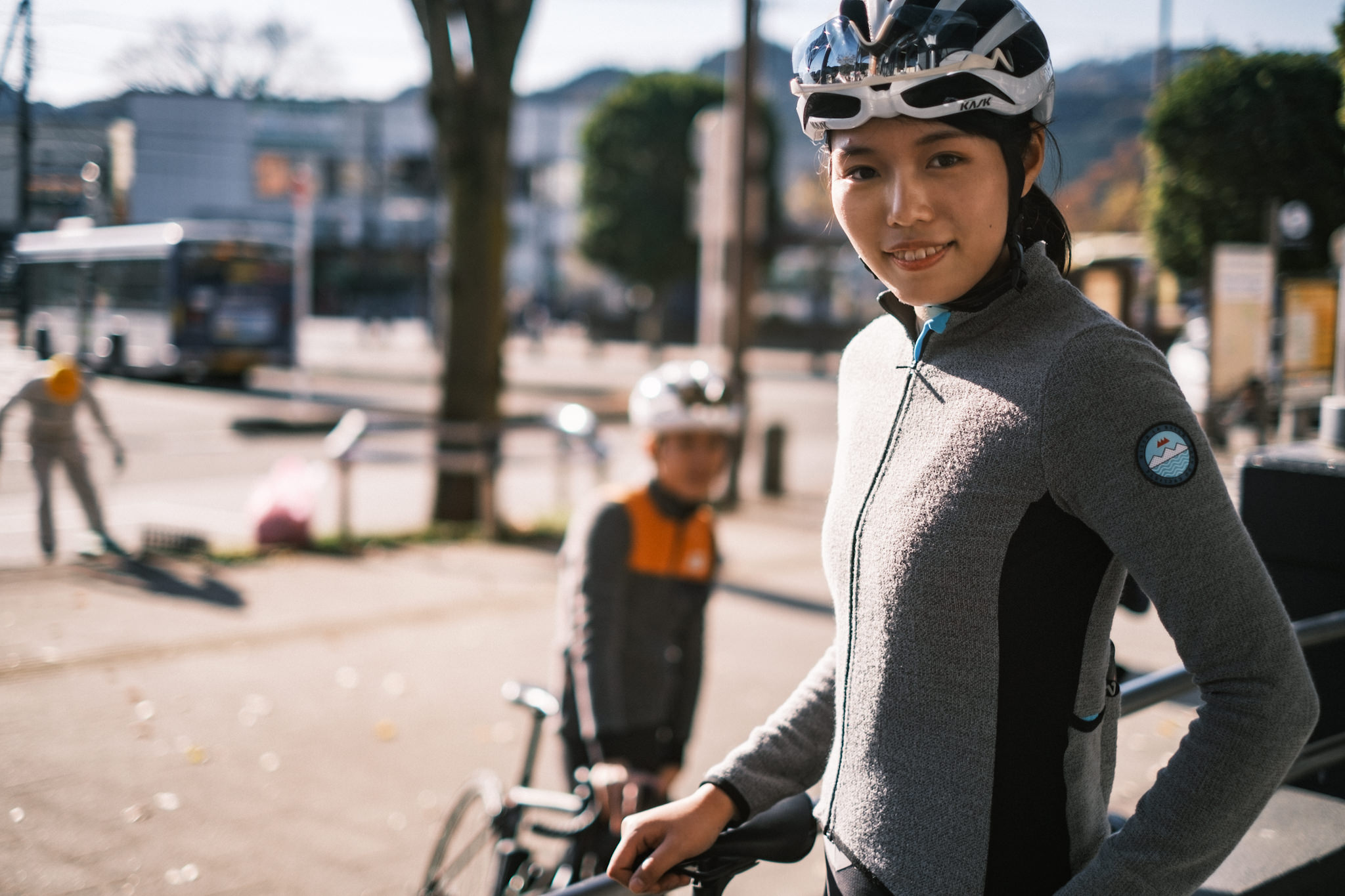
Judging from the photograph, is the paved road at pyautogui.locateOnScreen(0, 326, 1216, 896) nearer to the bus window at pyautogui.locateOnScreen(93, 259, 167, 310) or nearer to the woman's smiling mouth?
the bus window at pyautogui.locateOnScreen(93, 259, 167, 310)

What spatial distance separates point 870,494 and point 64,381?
756 centimetres

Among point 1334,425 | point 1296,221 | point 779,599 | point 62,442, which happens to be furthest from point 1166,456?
point 62,442

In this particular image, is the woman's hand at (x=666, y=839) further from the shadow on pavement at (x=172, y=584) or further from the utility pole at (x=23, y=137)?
the shadow on pavement at (x=172, y=584)

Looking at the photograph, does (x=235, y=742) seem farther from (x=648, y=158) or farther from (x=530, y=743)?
(x=648, y=158)

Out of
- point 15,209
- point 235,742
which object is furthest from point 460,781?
point 15,209

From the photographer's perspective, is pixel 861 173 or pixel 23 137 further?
pixel 23 137

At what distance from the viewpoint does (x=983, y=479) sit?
3.96 ft

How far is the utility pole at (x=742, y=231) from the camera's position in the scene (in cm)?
1187

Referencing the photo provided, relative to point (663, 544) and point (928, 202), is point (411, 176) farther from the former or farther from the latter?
point (928, 202)

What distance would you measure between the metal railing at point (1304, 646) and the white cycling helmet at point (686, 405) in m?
1.26

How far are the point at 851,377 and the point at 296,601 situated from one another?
6.68m

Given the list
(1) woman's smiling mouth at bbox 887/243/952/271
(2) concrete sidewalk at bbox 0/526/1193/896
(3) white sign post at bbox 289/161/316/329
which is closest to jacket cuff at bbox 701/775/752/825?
(1) woman's smiling mouth at bbox 887/243/952/271

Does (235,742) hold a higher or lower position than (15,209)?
lower

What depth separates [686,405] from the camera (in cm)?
319
